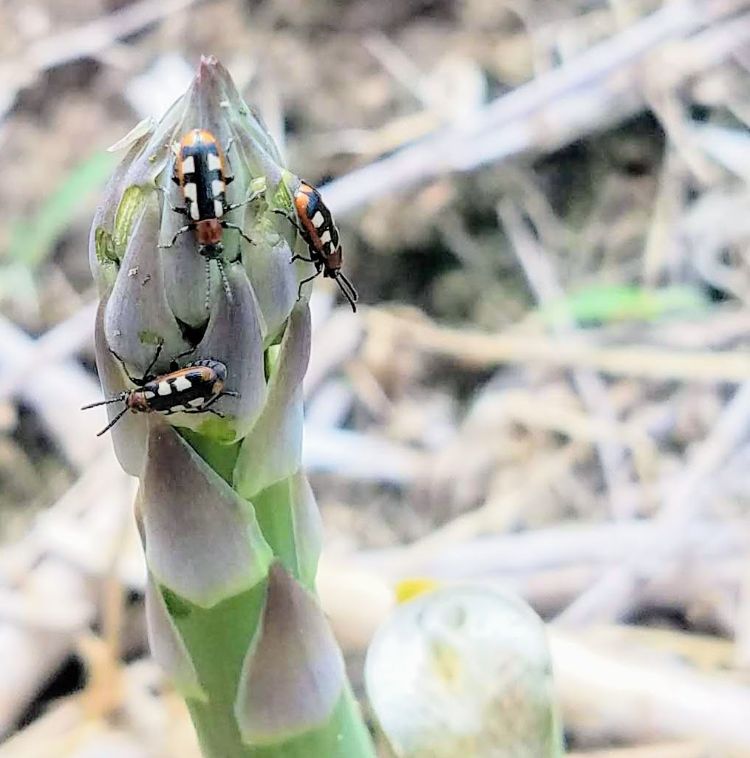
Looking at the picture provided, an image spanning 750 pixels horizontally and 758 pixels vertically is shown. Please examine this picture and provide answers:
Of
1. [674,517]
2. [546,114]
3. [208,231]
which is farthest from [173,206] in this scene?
[546,114]

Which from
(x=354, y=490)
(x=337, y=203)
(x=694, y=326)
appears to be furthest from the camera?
(x=337, y=203)

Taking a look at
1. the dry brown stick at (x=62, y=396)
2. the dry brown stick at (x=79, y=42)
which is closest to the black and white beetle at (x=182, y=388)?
the dry brown stick at (x=62, y=396)

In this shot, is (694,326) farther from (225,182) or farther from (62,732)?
(225,182)

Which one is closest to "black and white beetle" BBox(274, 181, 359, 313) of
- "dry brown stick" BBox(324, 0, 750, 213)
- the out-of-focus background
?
the out-of-focus background

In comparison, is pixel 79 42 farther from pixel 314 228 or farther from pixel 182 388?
pixel 182 388

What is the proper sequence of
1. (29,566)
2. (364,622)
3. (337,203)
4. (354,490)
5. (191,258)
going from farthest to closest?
(337,203) → (354,490) → (29,566) → (364,622) → (191,258)

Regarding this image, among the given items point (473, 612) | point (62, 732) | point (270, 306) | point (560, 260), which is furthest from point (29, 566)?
point (560, 260)

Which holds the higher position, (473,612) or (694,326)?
(694,326)
